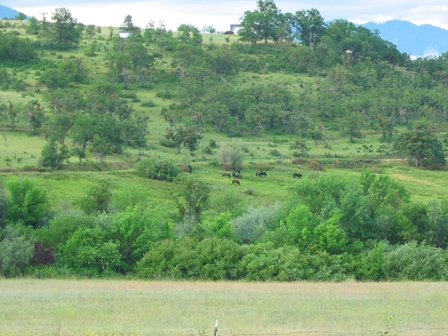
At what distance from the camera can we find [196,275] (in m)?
32.6

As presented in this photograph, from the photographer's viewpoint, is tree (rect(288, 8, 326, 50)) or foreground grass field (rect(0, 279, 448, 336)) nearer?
foreground grass field (rect(0, 279, 448, 336))

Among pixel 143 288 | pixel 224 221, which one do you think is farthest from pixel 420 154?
pixel 143 288

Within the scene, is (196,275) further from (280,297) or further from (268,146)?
(268,146)

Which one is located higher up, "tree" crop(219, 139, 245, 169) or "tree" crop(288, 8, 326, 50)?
"tree" crop(288, 8, 326, 50)

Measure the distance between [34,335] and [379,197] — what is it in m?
34.1

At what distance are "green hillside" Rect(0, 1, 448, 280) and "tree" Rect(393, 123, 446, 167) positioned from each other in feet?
0.66

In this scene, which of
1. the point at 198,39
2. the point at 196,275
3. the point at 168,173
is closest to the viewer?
the point at 196,275

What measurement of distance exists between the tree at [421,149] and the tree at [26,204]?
181 ft

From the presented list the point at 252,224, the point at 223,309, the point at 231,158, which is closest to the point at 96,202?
the point at 252,224

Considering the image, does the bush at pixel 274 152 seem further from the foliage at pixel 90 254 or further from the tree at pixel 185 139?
Result: the foliage at pixel 90 254

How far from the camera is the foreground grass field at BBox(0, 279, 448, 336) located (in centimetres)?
1803

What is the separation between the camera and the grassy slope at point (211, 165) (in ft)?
191

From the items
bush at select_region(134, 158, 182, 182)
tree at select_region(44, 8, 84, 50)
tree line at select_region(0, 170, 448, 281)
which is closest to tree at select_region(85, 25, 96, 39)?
tree at select_region(44, 8, 84, 50)

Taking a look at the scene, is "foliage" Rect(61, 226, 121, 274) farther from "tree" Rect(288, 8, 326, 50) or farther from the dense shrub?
"tree" Rect(288, 8, 326, 50)
